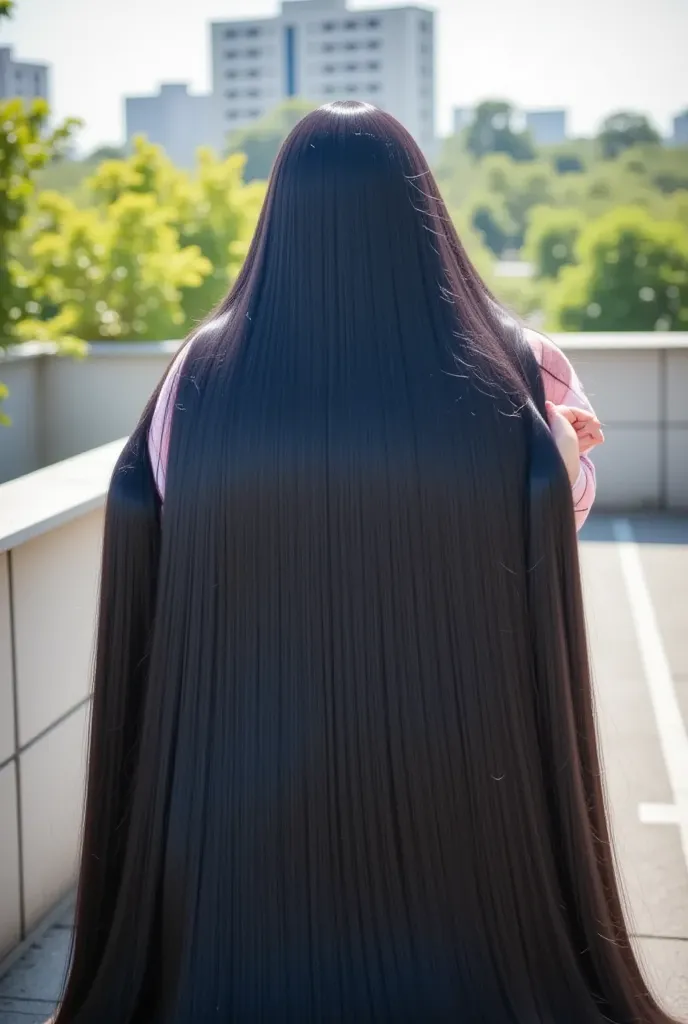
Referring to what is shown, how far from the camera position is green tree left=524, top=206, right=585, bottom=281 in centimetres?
10219

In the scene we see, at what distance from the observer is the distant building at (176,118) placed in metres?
167

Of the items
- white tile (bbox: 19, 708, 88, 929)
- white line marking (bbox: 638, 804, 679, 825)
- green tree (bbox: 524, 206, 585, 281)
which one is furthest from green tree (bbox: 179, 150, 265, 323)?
green tree (bbox: 524, 206, 585, 281)


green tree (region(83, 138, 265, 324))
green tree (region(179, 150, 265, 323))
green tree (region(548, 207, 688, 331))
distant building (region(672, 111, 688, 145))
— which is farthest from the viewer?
distant building (region(672, 111, 688, 145))

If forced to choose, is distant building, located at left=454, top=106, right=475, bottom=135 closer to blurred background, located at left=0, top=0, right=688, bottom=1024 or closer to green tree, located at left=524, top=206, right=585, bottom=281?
green tree, located at left=524, top=206, right=585, bottom=281

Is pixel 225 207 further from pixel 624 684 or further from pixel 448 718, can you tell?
pixel 448 718

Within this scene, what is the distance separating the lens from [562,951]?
6.45 feet

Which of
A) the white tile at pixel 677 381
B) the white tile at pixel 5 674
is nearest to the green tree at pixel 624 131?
the white tile at pixel 677 381

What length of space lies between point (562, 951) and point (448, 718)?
1.39ft

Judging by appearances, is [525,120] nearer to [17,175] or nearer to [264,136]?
[264,136]

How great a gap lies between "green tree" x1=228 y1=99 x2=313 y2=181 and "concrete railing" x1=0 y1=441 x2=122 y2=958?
141852 mm

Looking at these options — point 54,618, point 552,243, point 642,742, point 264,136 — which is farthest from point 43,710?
point 264,136

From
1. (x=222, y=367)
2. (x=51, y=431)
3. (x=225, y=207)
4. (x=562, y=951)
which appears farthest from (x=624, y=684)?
(x=225, y=207)

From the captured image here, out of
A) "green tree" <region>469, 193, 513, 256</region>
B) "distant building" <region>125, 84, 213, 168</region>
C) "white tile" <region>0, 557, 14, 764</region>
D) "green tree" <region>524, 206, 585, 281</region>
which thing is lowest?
"white tile" <region>0, 557, 14, 764</region>

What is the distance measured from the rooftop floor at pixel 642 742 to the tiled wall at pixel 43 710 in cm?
15
